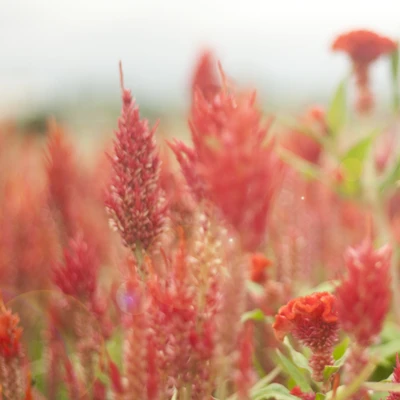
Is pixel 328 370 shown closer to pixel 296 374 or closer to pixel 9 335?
pixel 296 374

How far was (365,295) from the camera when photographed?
20.6 inches

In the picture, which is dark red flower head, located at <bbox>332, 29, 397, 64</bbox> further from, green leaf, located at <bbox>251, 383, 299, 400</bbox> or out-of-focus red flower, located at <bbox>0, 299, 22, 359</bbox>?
out-of-focus red flower, located at <bbox>0, 299, 22, 359</bbox>

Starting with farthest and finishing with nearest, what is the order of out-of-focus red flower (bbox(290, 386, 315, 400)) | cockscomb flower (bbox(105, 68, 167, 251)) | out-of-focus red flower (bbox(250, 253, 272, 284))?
out-of-focus red flower (bbox(250, 253, 272, 284))
out-of-focus red flower (bbox(290, 386, 315, 400))
cockscomb flower (bbox(105, 68, 167, 251))

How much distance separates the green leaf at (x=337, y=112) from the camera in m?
1.41

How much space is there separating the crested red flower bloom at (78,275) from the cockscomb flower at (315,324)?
27cm

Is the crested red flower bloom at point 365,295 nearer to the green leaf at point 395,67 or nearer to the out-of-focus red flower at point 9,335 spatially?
the out-of-focus red flower at point 9,335

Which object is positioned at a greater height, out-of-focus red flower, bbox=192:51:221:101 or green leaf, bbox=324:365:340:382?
out-of-focus red flower, bbox=192:51:221:101

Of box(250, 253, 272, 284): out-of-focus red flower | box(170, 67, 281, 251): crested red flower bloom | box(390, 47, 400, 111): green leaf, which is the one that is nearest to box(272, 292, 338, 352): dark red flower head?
box(170, 67, 281, 251): crested red flower bloom

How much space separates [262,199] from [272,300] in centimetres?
75

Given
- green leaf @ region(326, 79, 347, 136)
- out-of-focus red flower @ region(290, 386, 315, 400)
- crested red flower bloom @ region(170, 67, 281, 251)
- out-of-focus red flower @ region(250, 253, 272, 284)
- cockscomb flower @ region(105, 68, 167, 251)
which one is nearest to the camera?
crested red flower bloom @ region(170, 67, 281, 251)

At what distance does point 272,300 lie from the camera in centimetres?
122

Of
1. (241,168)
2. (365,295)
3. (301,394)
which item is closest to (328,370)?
(301,394)

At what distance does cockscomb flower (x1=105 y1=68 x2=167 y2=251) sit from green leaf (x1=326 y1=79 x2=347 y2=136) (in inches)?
32.1

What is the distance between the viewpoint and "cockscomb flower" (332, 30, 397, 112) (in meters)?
1.27
